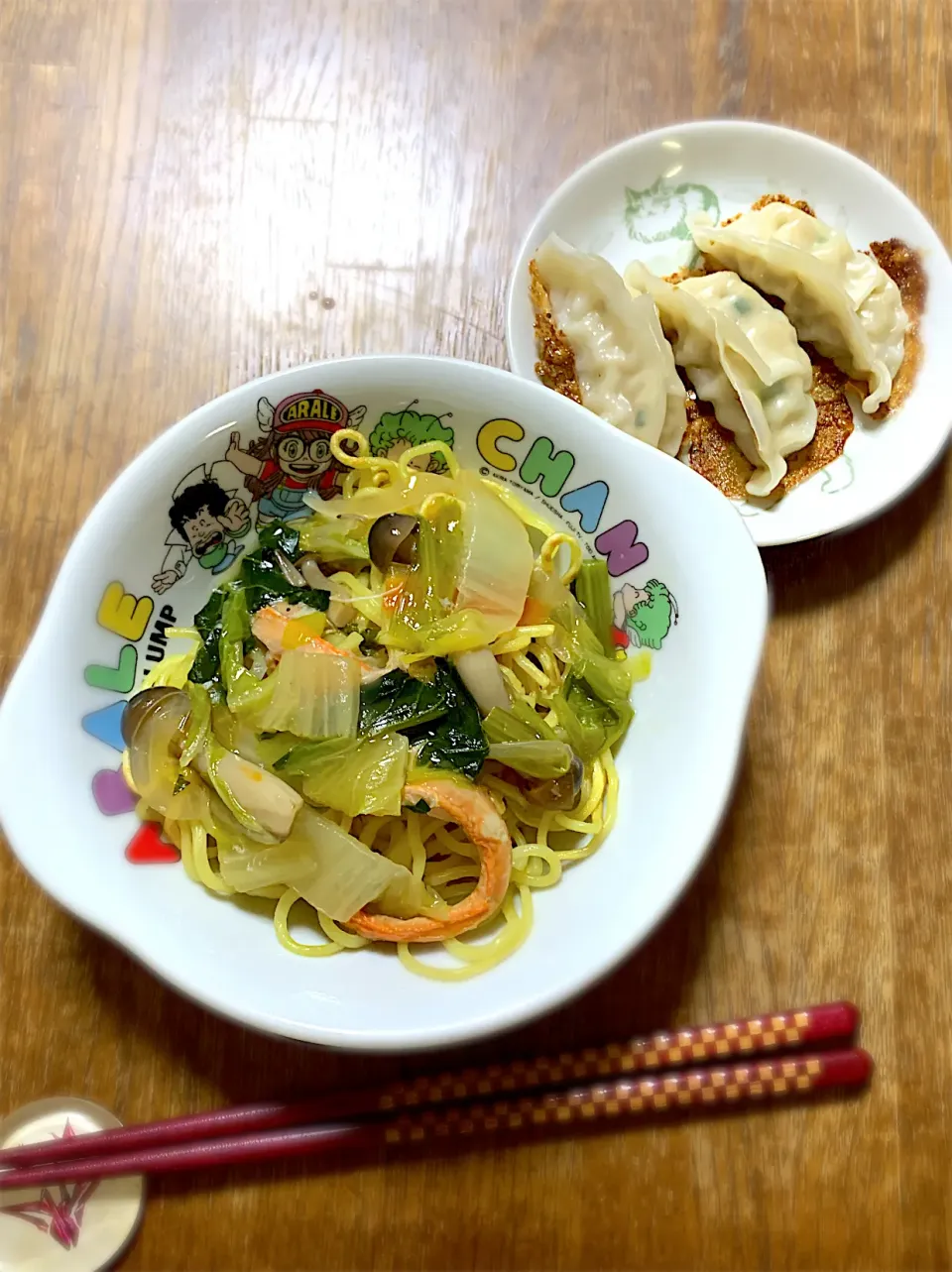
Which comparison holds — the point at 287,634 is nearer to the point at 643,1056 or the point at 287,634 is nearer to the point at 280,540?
the point at 280,540

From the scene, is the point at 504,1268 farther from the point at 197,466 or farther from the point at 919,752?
the point at 197,466

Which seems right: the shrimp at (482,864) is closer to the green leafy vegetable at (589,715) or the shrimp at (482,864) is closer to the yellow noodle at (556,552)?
the green leafy vegetable at (589,715)

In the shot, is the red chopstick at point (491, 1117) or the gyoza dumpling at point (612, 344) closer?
the red chopstick at point (491, 1117)

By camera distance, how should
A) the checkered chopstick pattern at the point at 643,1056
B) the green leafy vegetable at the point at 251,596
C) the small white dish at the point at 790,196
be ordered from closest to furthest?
the green leafy vegetable at the point at 251,596 → the checkered chopstick pattern at the point at 643,1056 → the small white dish at the point at 790,196

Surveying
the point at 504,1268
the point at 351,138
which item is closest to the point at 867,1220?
the point at 504,1268

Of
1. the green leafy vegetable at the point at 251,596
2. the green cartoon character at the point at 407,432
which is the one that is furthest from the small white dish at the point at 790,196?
the green leafy vegetable at the point at 251,596

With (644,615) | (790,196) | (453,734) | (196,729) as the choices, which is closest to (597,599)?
(644,615)

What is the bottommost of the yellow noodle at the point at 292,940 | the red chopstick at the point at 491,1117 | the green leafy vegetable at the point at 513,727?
the red chopstick at the point at 491,1117
